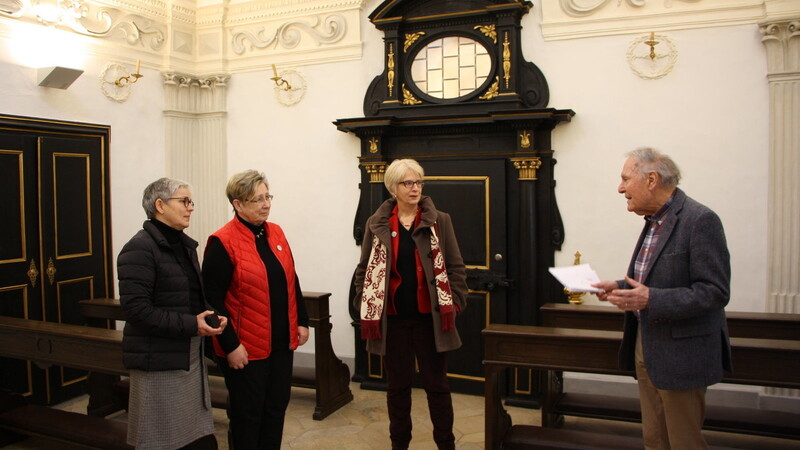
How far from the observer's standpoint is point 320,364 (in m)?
4.75

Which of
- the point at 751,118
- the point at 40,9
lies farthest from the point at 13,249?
the point at 751,118

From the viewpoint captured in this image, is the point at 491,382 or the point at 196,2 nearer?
the point at 491,382

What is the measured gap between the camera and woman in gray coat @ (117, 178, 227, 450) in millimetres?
2707

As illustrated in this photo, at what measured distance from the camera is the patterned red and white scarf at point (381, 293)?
3285 millimetres

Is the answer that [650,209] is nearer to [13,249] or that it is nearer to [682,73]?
[682,73]

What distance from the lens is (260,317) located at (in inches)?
114

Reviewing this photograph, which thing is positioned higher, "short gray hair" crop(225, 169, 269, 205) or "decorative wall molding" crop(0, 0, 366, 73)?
"decorative wall molding" crop(0, 0, 366, 73)

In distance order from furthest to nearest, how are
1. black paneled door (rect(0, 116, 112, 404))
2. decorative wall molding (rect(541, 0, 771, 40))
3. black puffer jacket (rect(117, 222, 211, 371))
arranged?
black paneled door (rect(0, 116, 112, 404)) → decorative wall molding (rect(541, 0, 771, 40)) → black puffer jacket (rect(117, 222, 211, 371))

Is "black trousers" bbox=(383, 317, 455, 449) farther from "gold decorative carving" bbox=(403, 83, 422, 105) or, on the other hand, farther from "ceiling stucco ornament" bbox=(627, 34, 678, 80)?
"ceiling stucco ornament" bbox=(627, 34, 678, 80)

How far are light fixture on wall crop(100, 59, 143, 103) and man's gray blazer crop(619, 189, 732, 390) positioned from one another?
465 centimetres

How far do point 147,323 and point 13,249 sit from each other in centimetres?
276

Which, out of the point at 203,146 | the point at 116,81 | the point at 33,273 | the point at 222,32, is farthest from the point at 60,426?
the point at 222,32

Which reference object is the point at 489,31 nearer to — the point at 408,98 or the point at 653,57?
the point at 408,98

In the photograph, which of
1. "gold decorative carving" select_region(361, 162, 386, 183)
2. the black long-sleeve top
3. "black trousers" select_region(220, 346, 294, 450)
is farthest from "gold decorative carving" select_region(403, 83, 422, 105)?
"black trousers" select_region(220, 346, 294, 450)
